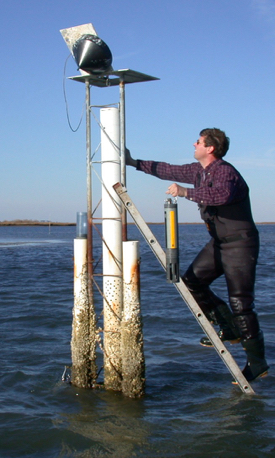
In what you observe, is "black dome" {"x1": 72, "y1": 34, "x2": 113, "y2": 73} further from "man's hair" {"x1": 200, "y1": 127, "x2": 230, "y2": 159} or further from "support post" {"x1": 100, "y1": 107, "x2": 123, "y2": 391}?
"man's hair" {"x1": 200, "y1": 127, "x2": 230, "y2": 159}

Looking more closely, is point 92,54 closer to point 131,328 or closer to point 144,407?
point 131,328

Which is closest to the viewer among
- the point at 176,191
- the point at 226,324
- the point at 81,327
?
the point at 176,191

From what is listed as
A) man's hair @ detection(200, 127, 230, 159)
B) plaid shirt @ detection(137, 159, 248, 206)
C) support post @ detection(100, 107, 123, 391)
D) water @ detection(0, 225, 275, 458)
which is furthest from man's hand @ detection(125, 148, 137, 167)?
water @ detection(0, 225, 275, 458)

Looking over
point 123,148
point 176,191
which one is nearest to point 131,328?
point 176,191

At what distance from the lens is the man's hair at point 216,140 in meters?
6.07

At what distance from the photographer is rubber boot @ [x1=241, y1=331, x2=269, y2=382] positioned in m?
6.15

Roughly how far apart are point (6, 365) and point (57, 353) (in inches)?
40.3

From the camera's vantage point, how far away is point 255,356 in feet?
20.3

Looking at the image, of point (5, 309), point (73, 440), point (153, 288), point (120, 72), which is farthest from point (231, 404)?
point (153, 288)

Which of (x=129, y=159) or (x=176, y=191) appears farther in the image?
(x=129, y=159)

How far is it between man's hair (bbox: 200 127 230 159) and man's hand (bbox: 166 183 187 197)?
0.70 metres

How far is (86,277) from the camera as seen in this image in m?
6.71

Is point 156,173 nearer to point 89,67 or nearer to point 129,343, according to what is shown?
point 89,67

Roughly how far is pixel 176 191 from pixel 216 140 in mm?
865
